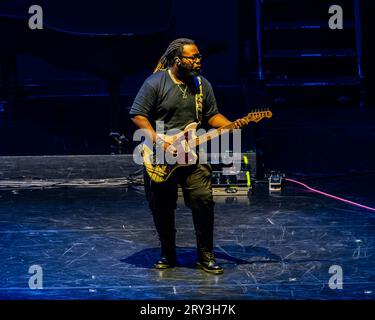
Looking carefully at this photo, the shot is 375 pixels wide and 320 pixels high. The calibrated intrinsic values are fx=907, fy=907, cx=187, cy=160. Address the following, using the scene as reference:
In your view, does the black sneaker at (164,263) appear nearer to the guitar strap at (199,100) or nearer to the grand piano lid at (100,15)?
the guitar strap at (199,100)

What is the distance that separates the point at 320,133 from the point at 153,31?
2.23 m

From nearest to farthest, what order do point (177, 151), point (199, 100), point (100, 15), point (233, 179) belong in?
1. point (177, 151)
2. point (199, 100)
3. point (233, 179)
4. point (100, 15)

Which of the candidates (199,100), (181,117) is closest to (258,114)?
(199,100)

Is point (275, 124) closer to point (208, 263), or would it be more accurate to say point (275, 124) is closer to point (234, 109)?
point (234, 109)

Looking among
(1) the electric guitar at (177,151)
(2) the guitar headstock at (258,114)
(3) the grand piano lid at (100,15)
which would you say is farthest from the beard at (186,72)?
(3) the grand piano lid at (100,15)

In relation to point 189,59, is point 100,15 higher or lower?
higher

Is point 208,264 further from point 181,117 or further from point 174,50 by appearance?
point 174,50

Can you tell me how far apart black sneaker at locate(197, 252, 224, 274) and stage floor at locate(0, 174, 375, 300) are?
6 cm

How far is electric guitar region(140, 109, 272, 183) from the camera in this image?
19.6ft

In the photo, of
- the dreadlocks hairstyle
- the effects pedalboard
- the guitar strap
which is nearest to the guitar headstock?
the guitar strap

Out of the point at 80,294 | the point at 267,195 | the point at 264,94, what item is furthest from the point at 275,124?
the point at 80,294

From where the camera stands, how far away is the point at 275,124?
33.8 ft

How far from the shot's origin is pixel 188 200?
6.18 m

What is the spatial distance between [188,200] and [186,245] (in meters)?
0.88
